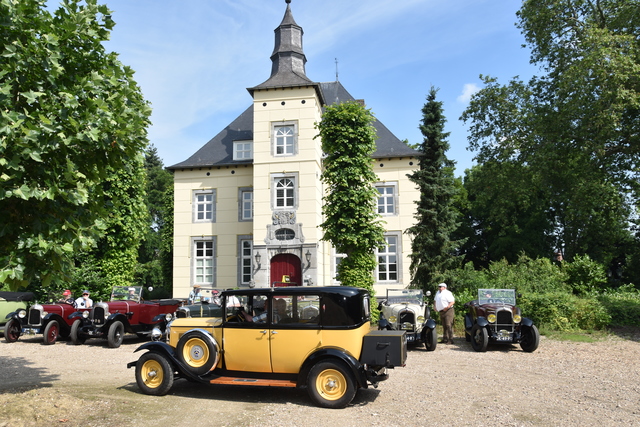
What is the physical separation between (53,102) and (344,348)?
4.77m

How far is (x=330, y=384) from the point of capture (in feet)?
21.2

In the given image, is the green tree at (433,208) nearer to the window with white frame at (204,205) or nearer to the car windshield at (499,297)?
the car windshield at (499,297)

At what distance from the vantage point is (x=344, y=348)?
6.57 meters

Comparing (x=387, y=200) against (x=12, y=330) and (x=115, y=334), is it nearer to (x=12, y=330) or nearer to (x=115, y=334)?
(x=115, y=334)

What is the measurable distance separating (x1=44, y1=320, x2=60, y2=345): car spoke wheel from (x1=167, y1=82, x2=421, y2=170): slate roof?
514 inches

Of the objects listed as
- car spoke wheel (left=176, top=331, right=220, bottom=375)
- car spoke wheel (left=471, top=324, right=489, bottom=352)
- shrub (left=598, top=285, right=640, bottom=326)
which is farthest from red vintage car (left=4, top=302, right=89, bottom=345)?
shrub (left=598, top=285, right=640, bottom=326)

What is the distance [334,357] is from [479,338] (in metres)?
6.20

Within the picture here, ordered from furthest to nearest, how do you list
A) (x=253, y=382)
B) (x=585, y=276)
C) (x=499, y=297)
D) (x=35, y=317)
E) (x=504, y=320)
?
(x=585, y=276) < (x=35, y=317) < (x=499, y=297) < (x=504, y=320) < (x=253, y=382)

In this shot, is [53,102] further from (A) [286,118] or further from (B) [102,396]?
(A) [286,118]

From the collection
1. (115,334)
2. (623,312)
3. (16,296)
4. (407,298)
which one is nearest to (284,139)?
(407,298)

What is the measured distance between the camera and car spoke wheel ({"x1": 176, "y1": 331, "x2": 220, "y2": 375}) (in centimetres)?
696

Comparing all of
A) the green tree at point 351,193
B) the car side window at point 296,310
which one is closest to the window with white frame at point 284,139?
the green tree at point 351,193

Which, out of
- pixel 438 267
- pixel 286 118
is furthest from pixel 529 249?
pixel 286 118

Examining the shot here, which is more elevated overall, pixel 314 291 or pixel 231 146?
pixel 231 146
